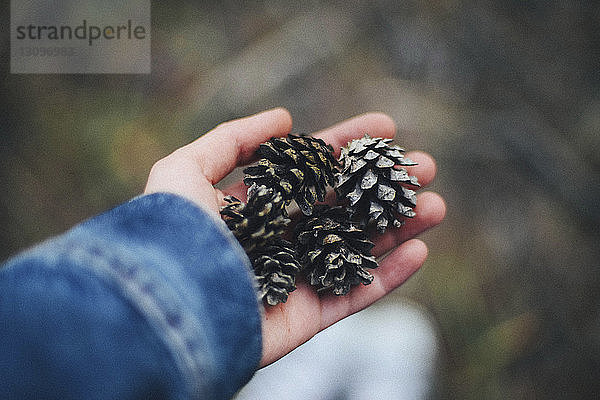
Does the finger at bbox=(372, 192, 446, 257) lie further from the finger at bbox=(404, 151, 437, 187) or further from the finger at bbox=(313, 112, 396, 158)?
the finger at bbox=(313, 112, 396, 158)

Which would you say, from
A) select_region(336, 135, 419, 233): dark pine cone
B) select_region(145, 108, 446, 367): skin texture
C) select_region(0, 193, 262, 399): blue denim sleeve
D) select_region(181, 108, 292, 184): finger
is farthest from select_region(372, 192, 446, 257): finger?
select_region(0, 193, 262, 399): blue denim sleeve

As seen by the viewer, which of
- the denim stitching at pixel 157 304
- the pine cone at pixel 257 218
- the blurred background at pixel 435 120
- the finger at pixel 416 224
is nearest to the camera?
the denim stitching at pixel 157 304

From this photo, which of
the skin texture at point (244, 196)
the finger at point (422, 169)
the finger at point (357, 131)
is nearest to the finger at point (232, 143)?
the skin texture at point (244, 196)

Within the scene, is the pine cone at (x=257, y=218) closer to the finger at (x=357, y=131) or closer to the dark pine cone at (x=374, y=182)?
the dark pine cone at (x=374, y=182)

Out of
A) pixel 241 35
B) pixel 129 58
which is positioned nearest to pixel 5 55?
pixel 129 58

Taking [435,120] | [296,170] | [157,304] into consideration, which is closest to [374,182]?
[296,170]

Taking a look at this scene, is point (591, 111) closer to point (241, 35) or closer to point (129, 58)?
point (241, 35)
